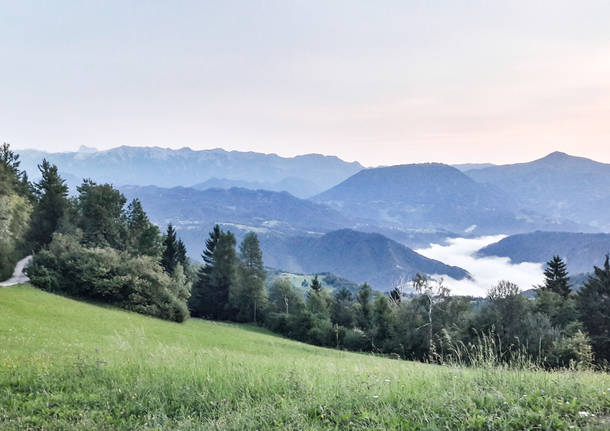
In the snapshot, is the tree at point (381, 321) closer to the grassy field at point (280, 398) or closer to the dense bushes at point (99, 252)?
the dense bushes at point (99, 252)

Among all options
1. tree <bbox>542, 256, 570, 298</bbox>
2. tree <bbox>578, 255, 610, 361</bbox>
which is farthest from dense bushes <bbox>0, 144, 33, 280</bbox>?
tree <bbox>542, 256, 570, 298</bbox>

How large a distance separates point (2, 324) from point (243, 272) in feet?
189

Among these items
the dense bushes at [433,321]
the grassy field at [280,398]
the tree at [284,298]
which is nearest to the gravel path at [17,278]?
the dense bushes at [433,321]

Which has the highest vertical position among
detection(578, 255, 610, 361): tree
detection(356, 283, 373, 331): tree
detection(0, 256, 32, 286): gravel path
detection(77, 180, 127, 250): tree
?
detection(77, 180, 127, 250): tree

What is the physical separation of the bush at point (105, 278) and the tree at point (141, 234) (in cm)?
1179

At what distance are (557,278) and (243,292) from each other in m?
55.0

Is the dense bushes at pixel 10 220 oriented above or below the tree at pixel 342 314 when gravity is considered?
above

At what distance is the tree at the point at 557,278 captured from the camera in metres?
67.3

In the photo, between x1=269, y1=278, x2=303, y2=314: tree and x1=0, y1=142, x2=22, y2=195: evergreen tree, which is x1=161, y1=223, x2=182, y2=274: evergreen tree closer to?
x1=269, y1=278, x2=303, y2=314: tree

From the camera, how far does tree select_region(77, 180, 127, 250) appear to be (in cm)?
5541

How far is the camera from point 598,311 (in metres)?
46.3

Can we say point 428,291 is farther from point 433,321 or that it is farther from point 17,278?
point 17,278

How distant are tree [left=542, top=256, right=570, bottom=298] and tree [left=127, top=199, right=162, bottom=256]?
208 ft

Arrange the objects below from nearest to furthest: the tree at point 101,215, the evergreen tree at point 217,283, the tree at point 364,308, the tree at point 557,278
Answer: the tree at point 101,215 < the tree at point 557,278 < the tree at point 364,308 < the evergreen tree at point 217,283
